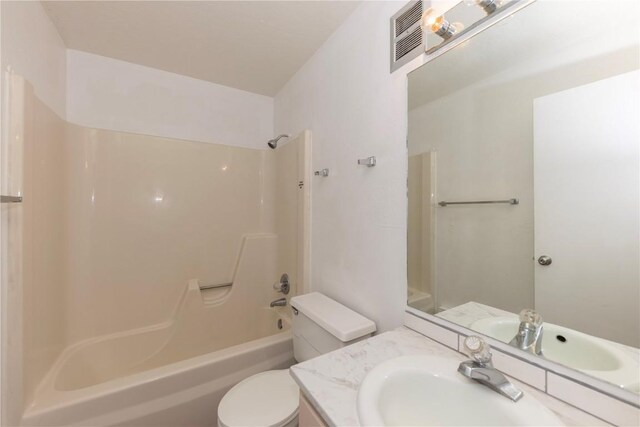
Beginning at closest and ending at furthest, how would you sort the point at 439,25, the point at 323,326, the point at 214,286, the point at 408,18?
the point at 439,25 < the point at 408,18 < the point at 323,326 < the point at 214,286

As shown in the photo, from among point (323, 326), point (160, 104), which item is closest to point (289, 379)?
point (323, 326)

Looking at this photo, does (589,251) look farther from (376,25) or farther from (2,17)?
(2,17)

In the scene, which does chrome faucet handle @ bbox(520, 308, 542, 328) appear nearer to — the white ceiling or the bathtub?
the bathtub

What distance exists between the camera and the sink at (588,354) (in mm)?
526

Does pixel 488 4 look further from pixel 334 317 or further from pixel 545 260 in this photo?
pixel 334 317

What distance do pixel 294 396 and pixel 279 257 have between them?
115 centimetres

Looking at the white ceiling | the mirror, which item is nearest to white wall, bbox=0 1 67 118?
the white ceiling

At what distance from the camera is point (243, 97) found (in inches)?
85.7

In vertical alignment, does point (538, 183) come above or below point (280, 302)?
above

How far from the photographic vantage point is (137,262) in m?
1.78

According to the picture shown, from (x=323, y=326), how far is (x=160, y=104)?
6.42ft

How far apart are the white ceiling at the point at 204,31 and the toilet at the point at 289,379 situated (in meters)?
1.49

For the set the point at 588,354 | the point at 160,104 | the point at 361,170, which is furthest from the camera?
the point at 160,104

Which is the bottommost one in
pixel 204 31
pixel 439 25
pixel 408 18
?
pixel 439 25
